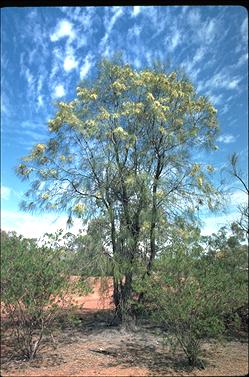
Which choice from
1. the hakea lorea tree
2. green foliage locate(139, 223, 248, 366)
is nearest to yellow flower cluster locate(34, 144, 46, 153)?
the hakea lorea tree

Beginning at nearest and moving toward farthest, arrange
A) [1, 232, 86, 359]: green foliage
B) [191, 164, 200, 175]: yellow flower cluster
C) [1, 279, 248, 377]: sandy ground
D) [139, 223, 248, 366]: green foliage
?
[139, 223, 248, 366]: green foliage, [1, 279, 248, 377]: sandy ground, [1, 232, 86, 359]: green foliage, [191, 164, 200, 175]: yellow flower cluster

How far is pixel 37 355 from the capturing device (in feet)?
28.4

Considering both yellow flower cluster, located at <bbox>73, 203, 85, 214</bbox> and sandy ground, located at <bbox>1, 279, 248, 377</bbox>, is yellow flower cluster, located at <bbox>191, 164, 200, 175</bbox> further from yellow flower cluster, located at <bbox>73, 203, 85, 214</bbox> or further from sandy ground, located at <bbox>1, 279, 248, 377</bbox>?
sandy ground, located at <bbox>1, 279, 248, 377</bbox>

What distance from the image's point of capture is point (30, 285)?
7930 mm

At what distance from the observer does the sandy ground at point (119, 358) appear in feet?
24.6

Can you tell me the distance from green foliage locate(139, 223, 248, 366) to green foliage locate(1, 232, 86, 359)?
1.88 m

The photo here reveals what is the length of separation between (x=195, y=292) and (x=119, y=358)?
242 centimetres

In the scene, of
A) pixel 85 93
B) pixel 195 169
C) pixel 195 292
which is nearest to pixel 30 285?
pixel 195 292

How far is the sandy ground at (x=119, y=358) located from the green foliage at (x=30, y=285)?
549 millimetres

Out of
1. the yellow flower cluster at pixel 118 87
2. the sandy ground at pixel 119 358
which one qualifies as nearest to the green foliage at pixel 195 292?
the sandy ground at pixel 119 358

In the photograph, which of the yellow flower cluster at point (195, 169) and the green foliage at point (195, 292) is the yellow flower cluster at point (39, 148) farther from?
the green foliage at point (195, 292)

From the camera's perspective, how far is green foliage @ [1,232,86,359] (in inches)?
312

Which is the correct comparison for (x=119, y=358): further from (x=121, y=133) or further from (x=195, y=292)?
(x=121, y=133)

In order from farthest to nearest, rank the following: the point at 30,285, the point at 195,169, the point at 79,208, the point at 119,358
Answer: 1. the point at 195,169
2. the point at 79,208
3. the point at 119,358
4. the point at 30,285
